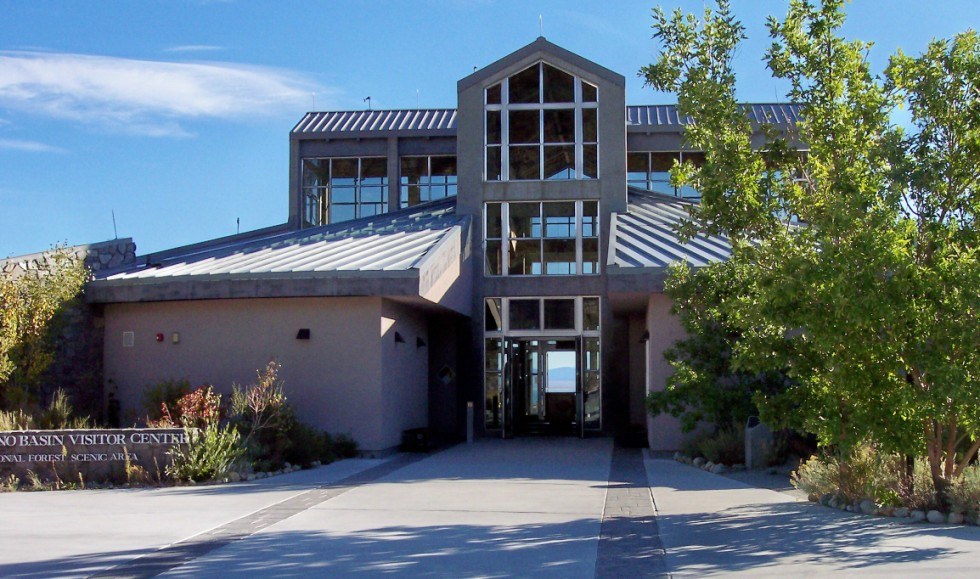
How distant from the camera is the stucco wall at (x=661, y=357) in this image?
1898 centimetres

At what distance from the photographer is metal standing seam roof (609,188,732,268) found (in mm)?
19688

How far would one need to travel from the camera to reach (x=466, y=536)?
9.66 metres

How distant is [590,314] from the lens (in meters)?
24.4

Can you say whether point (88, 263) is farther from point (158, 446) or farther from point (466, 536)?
point (466, 536)

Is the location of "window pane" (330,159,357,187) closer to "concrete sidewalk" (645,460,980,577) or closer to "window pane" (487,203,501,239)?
"window pane" (487,203,501,239)

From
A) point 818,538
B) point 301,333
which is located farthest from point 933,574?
point 301,333

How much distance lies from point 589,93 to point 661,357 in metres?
8.51

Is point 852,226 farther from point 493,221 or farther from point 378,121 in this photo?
point 378,121

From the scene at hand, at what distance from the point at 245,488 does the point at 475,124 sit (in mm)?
13586

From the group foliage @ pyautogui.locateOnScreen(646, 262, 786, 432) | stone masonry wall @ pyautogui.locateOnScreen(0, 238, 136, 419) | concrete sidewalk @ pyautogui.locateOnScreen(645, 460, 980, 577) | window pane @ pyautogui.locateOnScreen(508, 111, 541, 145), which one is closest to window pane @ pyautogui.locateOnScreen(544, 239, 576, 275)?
window pane @ pyautogui.locateOnScreen(508, 111, 541, 145)

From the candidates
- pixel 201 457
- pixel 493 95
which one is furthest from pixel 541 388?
pixel 201 457

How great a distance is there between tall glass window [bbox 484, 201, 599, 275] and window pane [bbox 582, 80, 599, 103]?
258 centimetres

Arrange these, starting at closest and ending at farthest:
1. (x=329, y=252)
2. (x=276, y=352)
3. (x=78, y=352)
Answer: (x=276, y=352), (x=78, y=352), (x=329, y=252)

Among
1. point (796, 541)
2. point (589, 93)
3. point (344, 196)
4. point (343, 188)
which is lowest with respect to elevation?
point (796, 541)
